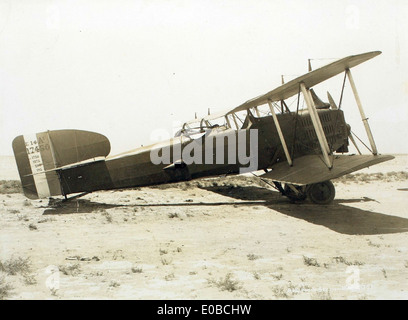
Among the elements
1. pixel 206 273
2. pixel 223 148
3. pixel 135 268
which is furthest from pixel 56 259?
pixel 223 148

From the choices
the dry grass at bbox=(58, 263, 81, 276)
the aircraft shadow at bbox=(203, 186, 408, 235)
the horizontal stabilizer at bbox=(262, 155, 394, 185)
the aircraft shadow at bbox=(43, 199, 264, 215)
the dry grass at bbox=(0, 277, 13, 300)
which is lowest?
the aircraft shadow at bbox=(43, 199, 264, 215)

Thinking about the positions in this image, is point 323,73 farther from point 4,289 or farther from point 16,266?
point 4,289

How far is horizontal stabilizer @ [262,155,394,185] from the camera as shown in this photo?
7550 millimetres

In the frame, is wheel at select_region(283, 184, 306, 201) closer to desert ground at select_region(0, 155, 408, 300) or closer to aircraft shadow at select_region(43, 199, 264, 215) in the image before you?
desert ground at select_region(0, 155, 408, 300)

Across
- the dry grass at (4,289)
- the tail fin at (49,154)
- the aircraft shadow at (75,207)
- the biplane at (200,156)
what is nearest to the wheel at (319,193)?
the biplane at (200,156)

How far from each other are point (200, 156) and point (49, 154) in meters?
4.38

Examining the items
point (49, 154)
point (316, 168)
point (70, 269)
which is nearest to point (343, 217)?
point (316, 168)

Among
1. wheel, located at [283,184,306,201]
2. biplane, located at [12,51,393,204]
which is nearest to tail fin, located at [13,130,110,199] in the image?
biplane, located at [12,51,393,204]

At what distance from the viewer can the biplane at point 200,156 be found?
9820 millimetres

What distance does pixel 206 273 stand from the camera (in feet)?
15.1

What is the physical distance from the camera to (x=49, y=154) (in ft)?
32.8

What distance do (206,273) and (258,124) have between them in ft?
23.2

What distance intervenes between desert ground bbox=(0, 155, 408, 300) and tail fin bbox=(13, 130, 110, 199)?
2.34 feet
